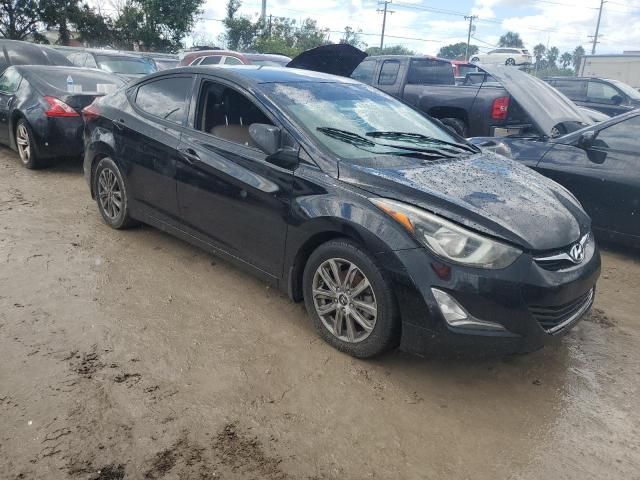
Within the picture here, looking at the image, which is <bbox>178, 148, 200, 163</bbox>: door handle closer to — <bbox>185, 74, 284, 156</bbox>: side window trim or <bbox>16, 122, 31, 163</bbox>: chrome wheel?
<bbox>185, 74, 284, 156</bbox>: side window trim

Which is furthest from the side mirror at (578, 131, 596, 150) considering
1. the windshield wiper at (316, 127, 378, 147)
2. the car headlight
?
the car headlight

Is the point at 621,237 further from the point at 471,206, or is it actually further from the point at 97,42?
the point at 97,42

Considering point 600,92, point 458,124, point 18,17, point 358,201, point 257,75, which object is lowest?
point 358,201

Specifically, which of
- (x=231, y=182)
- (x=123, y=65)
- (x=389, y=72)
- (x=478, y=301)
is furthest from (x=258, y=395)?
(x=123, y=65)

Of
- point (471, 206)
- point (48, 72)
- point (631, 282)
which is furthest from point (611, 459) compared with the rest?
point (48, 72)

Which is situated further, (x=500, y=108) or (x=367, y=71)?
(x=367, y=71)

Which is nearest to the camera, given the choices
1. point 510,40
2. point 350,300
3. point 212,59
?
point 350,300

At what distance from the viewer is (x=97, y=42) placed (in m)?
31.0

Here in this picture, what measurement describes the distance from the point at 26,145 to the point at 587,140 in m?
6.78

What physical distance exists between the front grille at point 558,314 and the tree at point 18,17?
31477 millimetres

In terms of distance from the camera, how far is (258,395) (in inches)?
113

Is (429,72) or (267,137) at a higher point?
(429,72)

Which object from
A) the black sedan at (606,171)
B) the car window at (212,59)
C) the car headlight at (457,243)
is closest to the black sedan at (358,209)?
the car headlight at (457,243)

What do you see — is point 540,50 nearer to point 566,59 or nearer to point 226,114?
point 566,59
